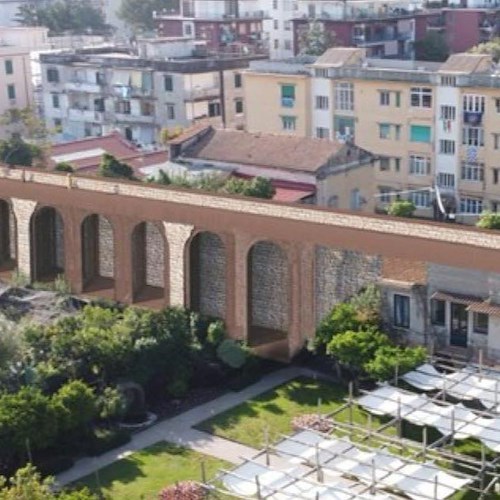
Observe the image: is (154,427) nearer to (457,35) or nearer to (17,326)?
(17,326)

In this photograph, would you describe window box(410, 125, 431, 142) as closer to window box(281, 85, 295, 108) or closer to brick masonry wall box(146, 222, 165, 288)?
window box(281, 85, 295, 108)

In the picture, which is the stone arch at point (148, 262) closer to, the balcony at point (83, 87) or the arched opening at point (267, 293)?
the arched opening at point (267, 293)

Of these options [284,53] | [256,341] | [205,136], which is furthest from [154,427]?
[284,53]

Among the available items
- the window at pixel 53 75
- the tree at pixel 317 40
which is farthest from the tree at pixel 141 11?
the window at pixel 53 75

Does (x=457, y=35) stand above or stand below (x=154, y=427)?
above

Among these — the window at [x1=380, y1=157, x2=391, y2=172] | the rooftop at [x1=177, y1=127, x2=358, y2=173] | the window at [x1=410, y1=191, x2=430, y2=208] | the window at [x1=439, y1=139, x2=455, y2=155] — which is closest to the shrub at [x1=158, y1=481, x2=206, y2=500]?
the rooftop at [x1=177, y1=127, x2=358, y2=173]

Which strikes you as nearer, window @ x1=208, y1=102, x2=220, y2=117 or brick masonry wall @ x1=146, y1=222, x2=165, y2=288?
brick masonry wall @ x1=146, y1=222, x2=165, y2=288
